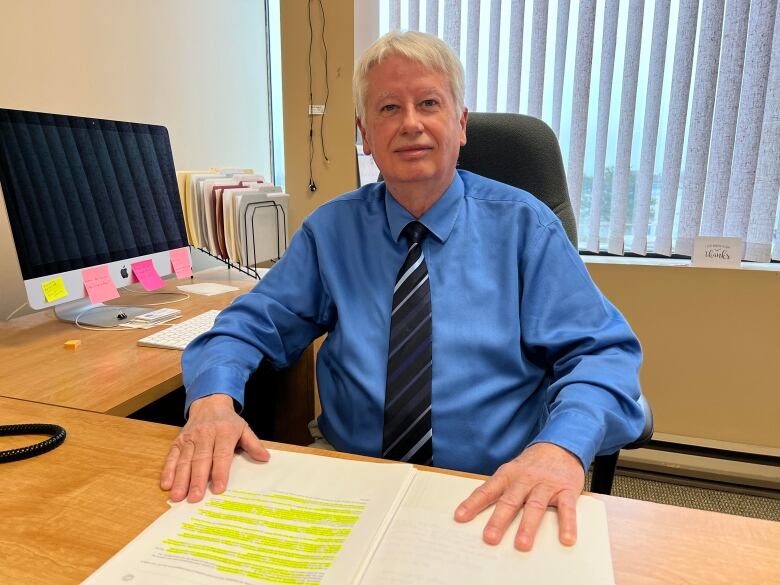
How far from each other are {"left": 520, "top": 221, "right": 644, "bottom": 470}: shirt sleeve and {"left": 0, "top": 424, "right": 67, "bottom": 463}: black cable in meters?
0.67

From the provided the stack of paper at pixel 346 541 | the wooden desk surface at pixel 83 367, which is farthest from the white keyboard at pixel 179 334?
the stack of paper at pixel 346 541

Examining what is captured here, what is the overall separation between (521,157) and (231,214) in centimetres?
91

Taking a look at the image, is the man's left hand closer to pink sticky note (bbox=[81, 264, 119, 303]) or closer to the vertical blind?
pink sticky note (bbox=[81, 264, 119, 303])

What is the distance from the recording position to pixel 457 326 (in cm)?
101

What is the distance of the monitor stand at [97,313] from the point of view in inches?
55.8

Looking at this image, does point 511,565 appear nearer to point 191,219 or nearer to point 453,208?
point 453,208

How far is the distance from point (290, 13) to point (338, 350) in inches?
80.2

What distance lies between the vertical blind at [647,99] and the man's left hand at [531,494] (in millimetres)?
1694

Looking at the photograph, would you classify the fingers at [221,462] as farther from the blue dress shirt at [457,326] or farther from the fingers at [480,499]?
the fingers at [480,499]

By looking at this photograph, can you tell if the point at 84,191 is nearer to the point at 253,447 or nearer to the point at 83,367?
the point at 83,367

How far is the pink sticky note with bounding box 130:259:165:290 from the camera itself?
1482 millimetres

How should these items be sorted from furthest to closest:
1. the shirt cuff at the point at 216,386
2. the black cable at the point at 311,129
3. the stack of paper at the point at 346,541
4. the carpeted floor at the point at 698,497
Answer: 1. the black cable at the point at 311,129
2. the carpeted floor at the point at 698,497
3. the shirt cuff at the point at 216,386
4. the stack of paper at the point at 346,541

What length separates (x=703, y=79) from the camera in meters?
1.99

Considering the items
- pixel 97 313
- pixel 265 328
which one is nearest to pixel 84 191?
pixel 97 313
